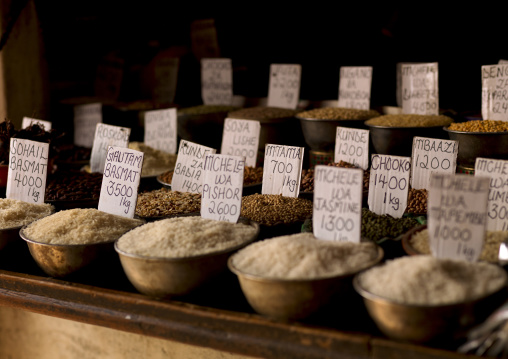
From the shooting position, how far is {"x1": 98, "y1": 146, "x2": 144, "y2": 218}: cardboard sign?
1.88m

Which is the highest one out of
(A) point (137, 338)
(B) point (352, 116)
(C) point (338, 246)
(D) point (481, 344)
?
(B) point (352, 116)

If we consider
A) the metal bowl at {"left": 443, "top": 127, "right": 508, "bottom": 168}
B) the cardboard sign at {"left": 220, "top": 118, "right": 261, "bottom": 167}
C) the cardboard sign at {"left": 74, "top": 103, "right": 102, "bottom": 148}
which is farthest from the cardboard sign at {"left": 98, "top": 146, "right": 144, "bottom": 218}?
the cardboard sign at {"left": 74, "top": 103, "right": 102, "bottom": 148}

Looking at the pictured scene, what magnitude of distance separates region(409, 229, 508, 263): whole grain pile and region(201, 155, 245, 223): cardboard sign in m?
0.50

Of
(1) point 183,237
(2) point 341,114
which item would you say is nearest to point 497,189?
(1) point 183,237

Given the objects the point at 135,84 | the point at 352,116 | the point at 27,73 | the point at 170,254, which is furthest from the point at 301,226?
the point at 135,84

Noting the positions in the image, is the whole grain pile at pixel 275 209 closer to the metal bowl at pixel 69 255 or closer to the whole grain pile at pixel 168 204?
the whole grain pile at pixel 168 204

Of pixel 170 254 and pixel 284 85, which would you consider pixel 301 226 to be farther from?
pixel 284 85

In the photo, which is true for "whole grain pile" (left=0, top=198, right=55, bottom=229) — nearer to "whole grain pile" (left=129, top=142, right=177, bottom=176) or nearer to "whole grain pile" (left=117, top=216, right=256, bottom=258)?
"whole grain pile" (left=117, top=216, right=256, bottom=258)

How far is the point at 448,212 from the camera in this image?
4.43 ft

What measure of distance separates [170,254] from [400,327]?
1.87 feet

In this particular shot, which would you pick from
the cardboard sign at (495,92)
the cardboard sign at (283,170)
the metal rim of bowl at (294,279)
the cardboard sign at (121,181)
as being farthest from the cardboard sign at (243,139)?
the metal rim of bowl at (294,279)

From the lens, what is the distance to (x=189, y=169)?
222 cm

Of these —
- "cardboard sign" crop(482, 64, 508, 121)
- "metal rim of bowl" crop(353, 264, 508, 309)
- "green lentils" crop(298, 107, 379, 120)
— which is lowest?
"metal rim of bowl" crop(353, 264, 508, 309)

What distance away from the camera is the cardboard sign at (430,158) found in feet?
→ 6.22
